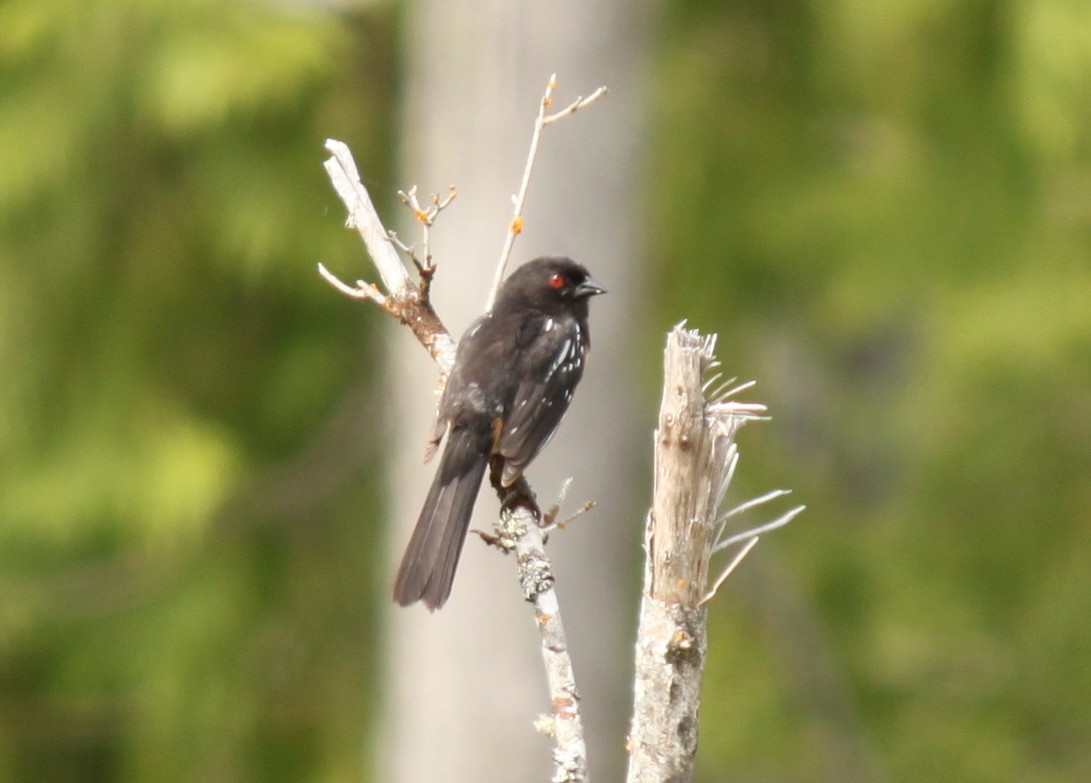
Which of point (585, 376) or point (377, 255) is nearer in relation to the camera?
point (377, 255)

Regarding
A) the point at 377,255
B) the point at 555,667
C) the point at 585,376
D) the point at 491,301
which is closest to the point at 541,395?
the point at 491,301

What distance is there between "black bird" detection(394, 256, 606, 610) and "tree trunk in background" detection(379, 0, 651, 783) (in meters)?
1.57

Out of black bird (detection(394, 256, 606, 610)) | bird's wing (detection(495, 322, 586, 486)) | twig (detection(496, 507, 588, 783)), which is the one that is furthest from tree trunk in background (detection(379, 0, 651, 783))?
twig (detection(496, 507, 588, 783))

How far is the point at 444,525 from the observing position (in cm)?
387

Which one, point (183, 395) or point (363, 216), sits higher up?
point (183, 395)

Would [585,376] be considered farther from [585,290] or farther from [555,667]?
[555,667]

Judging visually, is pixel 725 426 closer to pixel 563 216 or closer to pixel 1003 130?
pixel 563 216

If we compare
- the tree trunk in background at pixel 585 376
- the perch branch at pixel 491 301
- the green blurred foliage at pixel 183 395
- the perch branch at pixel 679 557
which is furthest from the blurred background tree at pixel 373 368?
the perch branch at pixel 679 557

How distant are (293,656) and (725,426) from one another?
7772 millimetres

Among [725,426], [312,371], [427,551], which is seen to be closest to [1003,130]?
[312,371]

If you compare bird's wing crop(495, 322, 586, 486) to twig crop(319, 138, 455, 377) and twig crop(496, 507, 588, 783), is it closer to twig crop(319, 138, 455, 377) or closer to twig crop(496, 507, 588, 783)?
twig crop(319, 138, 455, 377)

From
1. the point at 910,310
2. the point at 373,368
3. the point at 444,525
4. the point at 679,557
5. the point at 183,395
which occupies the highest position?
the point at 910,310

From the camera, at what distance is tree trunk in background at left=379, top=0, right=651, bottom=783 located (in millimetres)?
6883

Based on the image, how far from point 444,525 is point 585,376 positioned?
328cm
